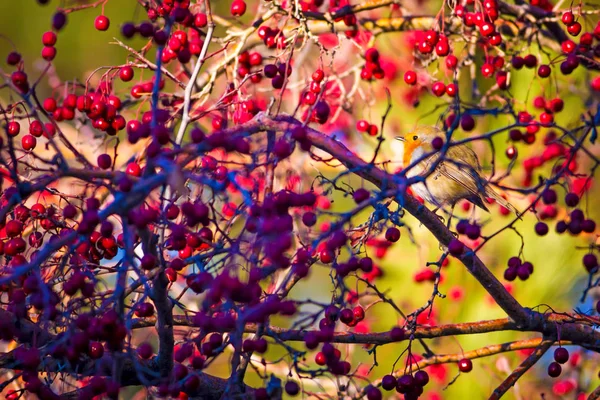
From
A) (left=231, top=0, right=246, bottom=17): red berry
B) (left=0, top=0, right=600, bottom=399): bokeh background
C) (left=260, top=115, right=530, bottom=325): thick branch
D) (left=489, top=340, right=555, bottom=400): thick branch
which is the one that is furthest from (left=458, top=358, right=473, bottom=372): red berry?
(left=0, top=0, right=600, bottom=399): bokeh background

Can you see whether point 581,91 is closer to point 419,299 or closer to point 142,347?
point 419,299

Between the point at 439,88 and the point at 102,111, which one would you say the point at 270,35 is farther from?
the point at 102,111

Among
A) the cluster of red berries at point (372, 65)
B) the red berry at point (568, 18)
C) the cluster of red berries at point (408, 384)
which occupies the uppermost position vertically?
the cluster of red berries at point (372, 65)

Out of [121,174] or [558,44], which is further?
[558,44]

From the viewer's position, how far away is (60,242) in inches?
74.5

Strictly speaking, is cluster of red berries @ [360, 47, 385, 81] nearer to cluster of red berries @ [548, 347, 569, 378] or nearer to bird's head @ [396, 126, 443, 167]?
bird's head @ [396, 126, 443, 167]

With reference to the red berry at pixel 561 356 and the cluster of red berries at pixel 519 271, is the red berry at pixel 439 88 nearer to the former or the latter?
the cluster of red berries at pixel 519 271

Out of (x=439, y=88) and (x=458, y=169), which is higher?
(x=458, y=169)

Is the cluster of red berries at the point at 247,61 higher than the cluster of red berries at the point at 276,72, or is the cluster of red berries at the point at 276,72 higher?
the cluster of red berries at the point at 247,61

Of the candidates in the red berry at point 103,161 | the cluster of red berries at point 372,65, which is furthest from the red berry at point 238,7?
the red berry at point 103,161

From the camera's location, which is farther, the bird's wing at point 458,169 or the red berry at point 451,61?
the bird's wing at point 458,169

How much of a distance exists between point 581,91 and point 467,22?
5.69 ft

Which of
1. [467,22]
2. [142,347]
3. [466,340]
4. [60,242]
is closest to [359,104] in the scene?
[466,340]

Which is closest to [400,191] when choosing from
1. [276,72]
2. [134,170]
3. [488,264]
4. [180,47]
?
[134,170]
